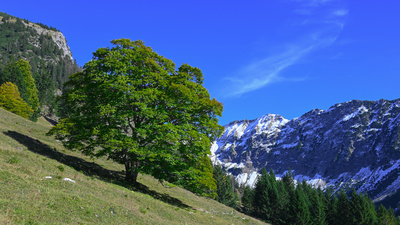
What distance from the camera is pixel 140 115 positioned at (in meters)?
25.7

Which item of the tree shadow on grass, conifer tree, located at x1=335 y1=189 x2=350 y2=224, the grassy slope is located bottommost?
the grassy slope

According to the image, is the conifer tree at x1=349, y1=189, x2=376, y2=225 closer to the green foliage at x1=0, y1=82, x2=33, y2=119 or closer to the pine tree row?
the pine tree row

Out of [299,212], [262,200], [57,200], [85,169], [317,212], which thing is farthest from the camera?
[262,200]

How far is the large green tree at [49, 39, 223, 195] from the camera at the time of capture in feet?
79.4

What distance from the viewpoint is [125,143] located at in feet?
76.4

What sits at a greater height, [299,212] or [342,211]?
[342,211]

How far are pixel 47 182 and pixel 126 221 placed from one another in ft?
19.4

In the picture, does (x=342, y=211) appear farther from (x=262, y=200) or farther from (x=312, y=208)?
(x=262, y=200)

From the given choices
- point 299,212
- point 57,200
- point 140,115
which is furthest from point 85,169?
point 299,212

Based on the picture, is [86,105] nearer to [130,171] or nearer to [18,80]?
[130,171]

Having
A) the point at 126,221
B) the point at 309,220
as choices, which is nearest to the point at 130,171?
the point at 126,221

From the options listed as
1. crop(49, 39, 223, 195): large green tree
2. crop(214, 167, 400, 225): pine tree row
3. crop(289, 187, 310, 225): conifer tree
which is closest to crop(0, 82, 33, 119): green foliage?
crop(49, 39, 223, 195): large green tree

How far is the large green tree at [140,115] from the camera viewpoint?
24.2m

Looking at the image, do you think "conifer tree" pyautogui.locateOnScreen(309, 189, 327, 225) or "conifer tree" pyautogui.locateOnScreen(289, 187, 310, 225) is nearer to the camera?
"conifer tree" pyautogui.locateOnScreen(289, 187, 310, 225)
